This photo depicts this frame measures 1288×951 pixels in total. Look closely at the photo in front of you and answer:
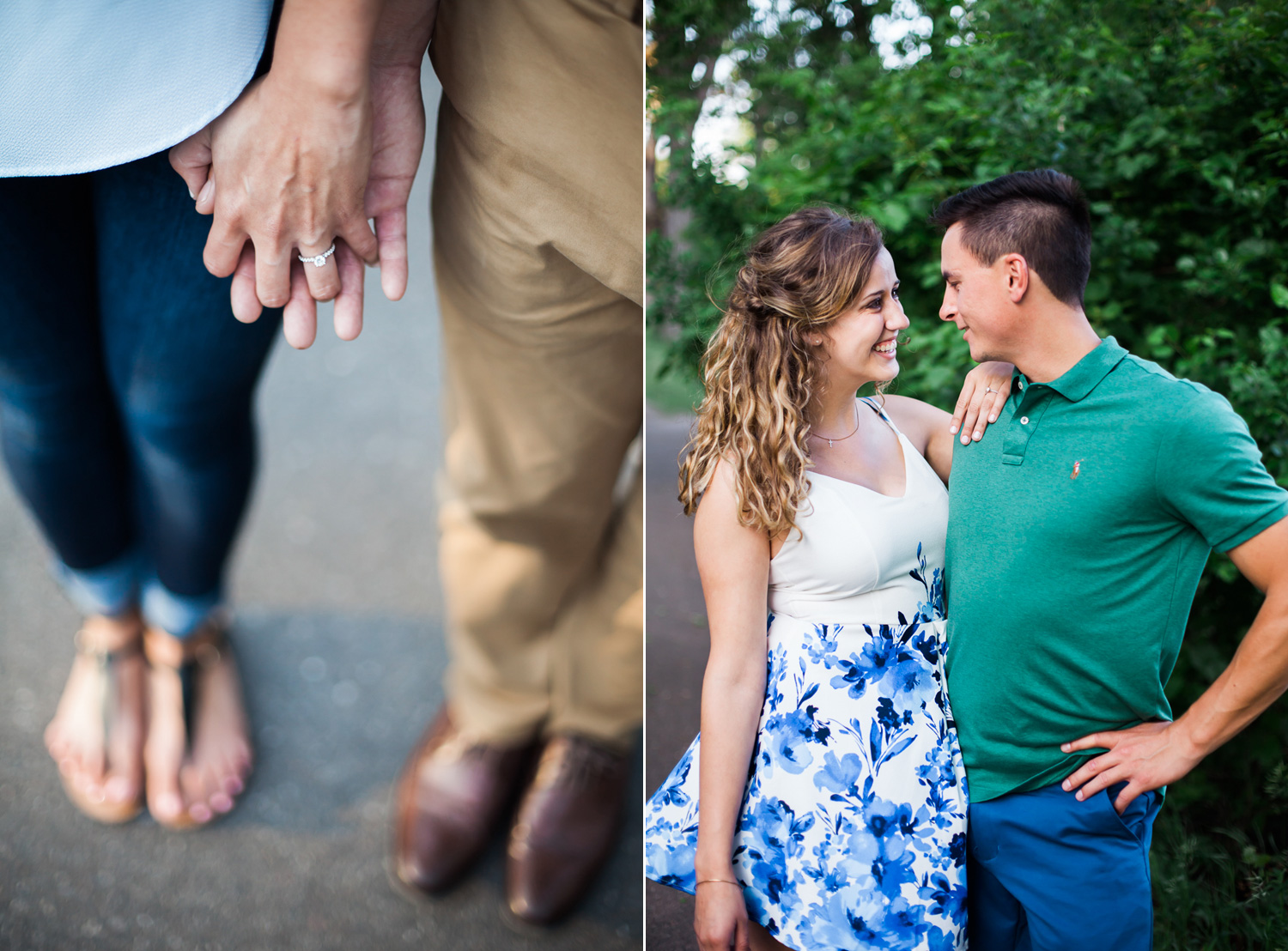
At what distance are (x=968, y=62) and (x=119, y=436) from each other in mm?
1762

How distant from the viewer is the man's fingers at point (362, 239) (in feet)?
3.64

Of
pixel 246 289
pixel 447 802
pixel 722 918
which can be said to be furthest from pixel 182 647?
pixel 722 918

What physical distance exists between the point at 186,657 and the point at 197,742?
17 cm

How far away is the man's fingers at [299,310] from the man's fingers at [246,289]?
5 centimetres

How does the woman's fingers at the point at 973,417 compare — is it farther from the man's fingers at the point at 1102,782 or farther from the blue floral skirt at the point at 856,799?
the man's fingers at the point at 1102,782

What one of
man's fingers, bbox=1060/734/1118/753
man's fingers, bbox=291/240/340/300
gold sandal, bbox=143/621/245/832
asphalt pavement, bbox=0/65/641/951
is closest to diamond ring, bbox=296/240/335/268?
man's fingers, bbox=291/240/340/300

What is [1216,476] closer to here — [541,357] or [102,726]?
[541,357]

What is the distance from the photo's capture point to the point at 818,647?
113 cm

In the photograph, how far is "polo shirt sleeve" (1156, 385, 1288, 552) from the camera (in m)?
0.97

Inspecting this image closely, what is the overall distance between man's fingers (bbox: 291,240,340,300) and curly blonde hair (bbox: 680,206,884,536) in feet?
1.64

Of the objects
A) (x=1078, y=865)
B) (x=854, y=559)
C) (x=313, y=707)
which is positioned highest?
(x=854, y=559)

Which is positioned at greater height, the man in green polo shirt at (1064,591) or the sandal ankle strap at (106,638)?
the man in green polo shirt at (1064,591)

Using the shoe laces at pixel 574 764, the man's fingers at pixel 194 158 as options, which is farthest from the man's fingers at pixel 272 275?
the shoe laces at pixel 574 764

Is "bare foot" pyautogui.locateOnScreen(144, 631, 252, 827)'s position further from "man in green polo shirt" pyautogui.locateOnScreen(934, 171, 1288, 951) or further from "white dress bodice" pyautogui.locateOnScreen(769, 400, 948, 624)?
"man in green polo shirt" pyautogui.locateOnScreen(934, 171, 1288, 951)
